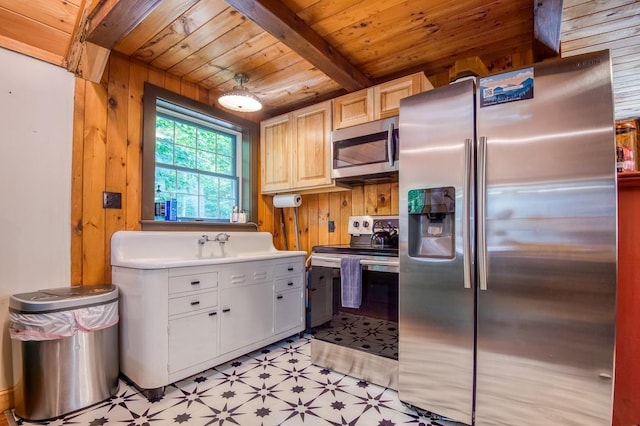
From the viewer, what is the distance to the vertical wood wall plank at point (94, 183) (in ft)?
7.27

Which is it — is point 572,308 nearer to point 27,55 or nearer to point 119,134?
point 119,134

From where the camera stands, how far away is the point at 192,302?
2.12m

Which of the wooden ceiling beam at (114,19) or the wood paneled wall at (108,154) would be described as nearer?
the wooden ceiling beam at (114,19)

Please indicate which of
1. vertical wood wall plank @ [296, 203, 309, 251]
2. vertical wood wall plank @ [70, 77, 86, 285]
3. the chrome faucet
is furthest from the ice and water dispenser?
vertical wood wall plank @ [70, 77, 86, 285]

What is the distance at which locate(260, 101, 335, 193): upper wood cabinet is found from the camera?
2893 millimetres

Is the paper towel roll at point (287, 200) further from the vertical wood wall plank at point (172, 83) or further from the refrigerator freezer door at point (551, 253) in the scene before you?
the refrigerator freezer door at point (551, 253)

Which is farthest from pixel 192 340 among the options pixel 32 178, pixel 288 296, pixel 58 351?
pixel 32 178

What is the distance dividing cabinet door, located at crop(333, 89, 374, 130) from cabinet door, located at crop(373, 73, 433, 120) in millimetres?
63

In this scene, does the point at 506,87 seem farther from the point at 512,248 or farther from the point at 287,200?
the point at 287,200

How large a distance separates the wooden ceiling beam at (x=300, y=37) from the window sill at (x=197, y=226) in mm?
1643

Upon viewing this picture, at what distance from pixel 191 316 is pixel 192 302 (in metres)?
0.09

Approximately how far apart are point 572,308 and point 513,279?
0.25 meters

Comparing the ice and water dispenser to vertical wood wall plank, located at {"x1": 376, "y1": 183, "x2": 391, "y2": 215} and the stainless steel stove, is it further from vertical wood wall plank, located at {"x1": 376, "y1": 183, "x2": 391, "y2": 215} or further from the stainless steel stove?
vertical wood wall plank, located at {"x1": 376, "y1": 183, "x2": 391, "y2": 215}

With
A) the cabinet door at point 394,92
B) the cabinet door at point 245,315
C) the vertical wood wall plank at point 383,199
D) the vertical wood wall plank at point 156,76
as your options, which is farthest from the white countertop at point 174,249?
the cabinet door at point 394,92
